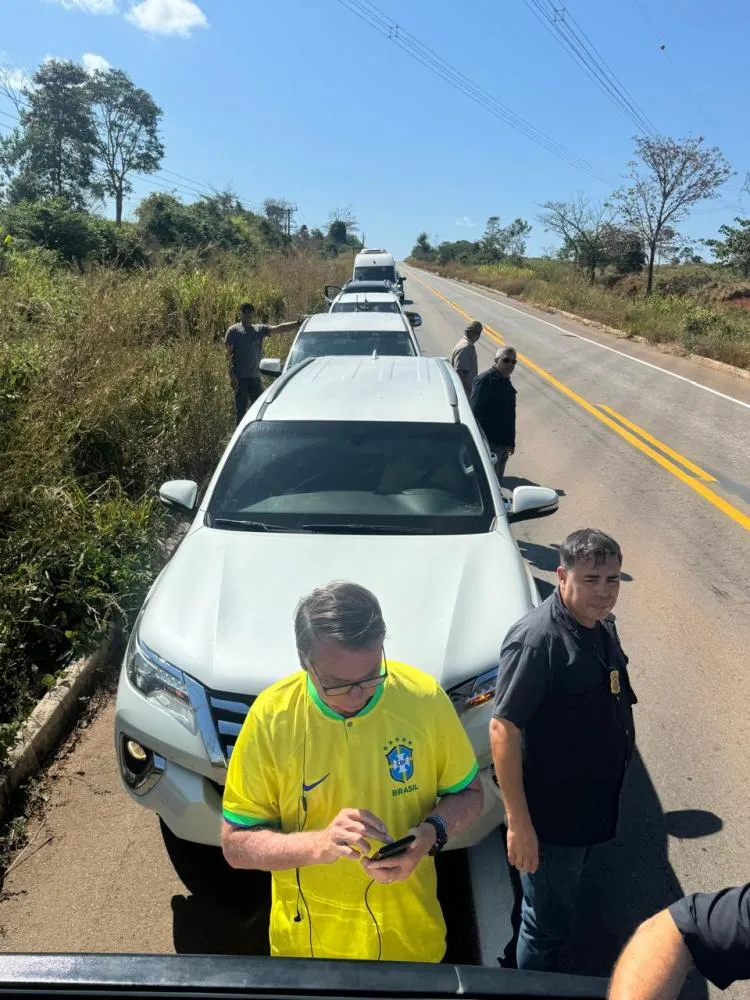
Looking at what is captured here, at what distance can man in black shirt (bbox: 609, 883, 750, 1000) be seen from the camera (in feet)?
4.31

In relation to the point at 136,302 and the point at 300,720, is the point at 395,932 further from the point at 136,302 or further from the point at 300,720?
the point at 136,302

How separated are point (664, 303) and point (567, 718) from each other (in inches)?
1105

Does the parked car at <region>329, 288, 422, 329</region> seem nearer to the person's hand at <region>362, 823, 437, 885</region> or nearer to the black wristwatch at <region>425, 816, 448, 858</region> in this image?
the black wristwatch at <region>425, 816, 448, 858</region>

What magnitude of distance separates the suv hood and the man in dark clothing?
125 inches

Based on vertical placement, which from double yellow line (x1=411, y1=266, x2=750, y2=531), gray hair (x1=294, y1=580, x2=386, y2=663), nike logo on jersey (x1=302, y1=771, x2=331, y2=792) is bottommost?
double yellow line (x1=411, y1=266, x2=750, y2=531)

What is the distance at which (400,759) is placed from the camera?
67.5 inches

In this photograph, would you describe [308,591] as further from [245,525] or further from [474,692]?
[474,692]

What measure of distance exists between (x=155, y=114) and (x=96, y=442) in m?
63.7

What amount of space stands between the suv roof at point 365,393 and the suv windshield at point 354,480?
102mm

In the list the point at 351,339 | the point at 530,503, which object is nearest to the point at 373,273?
the point at 351,339

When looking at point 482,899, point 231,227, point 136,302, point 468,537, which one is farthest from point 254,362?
point 231,227

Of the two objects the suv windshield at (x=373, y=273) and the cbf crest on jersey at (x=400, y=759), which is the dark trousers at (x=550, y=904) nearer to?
the cbf crest on jersey at (x=400, y=759)

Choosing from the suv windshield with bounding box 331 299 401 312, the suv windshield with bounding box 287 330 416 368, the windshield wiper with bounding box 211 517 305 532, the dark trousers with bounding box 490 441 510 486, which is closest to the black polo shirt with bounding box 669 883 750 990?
the windshield wiper with bounding box 211 517 305 532

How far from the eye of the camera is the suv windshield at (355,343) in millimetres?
9117
